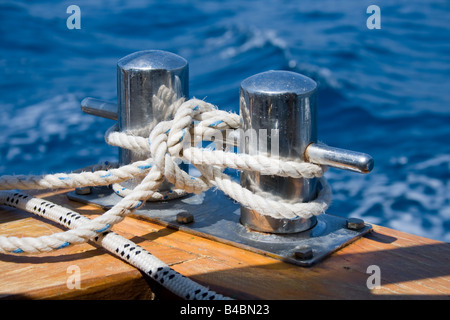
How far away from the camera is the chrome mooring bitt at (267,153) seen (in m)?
1.29

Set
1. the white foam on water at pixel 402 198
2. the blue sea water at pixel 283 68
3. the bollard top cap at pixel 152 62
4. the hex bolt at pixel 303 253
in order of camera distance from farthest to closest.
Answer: the blue sea water at pixel 283 68, the white foam on water at pixel 402 198, the bollard top cap at pixel 152 62, the hex bolt at pixel 303 253

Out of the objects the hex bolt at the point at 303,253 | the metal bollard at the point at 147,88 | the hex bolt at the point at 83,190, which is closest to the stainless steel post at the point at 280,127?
the hex bolt at the point at 303,253

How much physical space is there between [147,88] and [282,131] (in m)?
0.44

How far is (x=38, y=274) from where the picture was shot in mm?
1208

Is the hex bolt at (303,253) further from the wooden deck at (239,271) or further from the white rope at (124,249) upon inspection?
the white rope at (124,249)

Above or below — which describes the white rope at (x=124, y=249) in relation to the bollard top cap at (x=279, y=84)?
below

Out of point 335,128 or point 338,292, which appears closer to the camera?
point 338,292

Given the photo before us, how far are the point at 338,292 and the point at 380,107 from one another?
12.5 feet

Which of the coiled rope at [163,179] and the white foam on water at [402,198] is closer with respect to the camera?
the coiled rope at [163,179]

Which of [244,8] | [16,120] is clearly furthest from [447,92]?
[16,120]

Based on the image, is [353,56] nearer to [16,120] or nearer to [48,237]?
[16,120]

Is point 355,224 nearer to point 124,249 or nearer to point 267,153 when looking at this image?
point 267,153

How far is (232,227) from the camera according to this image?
1.44 metres
